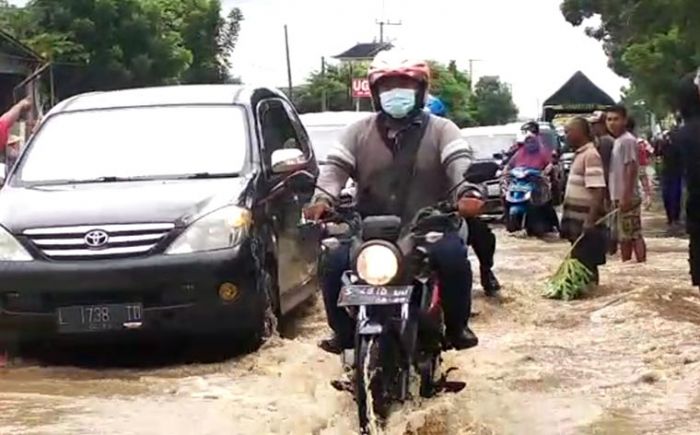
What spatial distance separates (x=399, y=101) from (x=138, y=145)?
3.44 metres

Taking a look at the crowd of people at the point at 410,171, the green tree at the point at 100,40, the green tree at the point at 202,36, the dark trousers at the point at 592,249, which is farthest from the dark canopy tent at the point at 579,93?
the crowd of people at the point at 410,171

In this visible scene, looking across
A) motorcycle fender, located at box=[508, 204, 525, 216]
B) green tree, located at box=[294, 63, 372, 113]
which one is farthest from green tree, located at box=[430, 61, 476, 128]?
motorcycle fender, located at box=[508, 204, 525, 216]

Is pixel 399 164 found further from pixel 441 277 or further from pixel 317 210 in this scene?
pixel 441 277

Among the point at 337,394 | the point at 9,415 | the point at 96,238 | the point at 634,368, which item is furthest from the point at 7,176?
the point at 634,368

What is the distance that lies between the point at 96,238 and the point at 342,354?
2.45 meters

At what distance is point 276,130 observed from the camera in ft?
35.7

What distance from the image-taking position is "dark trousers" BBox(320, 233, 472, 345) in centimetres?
645

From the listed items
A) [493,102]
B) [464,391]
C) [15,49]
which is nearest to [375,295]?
[464,391]

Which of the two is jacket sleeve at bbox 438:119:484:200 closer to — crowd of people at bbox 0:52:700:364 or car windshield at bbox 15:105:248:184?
crowd of people at bbox 0:52:700:364

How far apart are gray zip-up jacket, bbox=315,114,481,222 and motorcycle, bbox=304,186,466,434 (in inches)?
11.0

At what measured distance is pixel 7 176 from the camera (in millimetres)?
9664

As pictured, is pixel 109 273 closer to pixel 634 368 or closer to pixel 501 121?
pixel 634 368

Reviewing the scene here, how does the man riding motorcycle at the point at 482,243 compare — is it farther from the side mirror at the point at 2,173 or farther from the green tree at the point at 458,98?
the green tree at the point at 458,98

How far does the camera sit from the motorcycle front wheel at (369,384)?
603 cm
